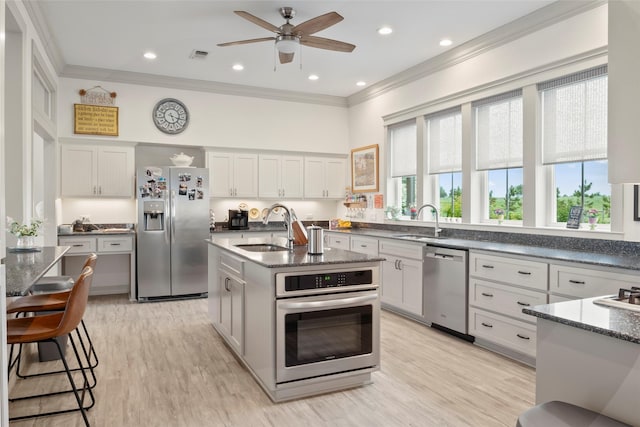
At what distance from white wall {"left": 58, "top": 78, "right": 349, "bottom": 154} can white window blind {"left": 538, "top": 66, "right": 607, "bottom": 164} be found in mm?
3720

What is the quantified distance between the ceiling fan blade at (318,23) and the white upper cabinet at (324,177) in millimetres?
3384

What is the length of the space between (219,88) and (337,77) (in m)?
1.76

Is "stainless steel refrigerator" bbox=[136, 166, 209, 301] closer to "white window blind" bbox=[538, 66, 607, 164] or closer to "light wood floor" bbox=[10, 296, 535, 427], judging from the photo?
"light wood floor" bbox=[10, 296, 535, 427]

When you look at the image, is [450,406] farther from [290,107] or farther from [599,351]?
[290,107]

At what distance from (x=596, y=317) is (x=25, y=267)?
291 cm

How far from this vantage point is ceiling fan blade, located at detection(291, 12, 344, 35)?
3407 millimetres

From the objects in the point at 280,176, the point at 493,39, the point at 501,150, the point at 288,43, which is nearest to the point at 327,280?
the point at 288,43

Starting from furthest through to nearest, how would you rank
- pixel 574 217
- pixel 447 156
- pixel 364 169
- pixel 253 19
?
pixel 364 169 < pixel 447 156 < pixel 574 217 < pixel 253 19

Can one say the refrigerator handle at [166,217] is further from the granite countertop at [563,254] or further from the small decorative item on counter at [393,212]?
the granite countertop at [563,254]

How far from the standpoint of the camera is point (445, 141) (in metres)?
5.24

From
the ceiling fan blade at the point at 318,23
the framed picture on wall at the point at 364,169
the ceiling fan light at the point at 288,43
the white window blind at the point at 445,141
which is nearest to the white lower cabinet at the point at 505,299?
the white window blind at the point at 445,141

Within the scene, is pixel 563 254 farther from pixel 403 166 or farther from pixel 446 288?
pixel 403 166

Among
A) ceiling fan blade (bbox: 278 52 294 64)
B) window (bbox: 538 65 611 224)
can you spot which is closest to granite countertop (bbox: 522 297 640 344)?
window (bbox: 538 65 611 224)

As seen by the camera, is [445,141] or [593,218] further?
[445,141]
